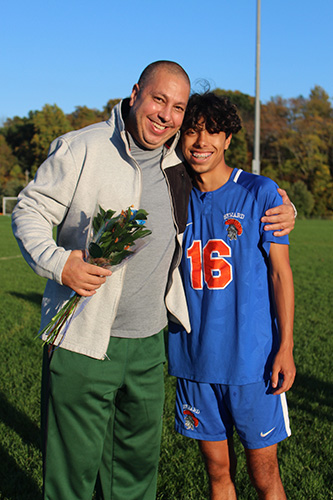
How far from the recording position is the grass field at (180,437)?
3381 mm

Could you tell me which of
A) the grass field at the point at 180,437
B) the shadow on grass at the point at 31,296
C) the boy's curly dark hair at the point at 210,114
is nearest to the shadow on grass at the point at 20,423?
the grass field at the point at 180,437

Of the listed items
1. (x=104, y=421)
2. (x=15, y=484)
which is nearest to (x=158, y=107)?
(x=104, y=421)

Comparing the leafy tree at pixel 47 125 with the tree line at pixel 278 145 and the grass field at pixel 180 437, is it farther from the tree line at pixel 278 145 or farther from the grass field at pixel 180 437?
the grass field at pixel 180 437

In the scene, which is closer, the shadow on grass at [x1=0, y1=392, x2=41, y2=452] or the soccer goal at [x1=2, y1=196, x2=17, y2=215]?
the shadow on grass at [x1=0, y1=392, x2=41, y2=452]

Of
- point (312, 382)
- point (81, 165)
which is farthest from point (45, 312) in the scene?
point (312, 382)

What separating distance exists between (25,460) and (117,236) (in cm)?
226

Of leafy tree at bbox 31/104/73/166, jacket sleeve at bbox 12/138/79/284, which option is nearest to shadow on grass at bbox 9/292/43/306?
jacket sleeve at bbox 12/138/79/284

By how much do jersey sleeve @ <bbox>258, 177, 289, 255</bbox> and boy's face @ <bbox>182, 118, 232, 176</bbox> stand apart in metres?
0.29

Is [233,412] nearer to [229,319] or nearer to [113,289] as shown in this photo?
[229,319]

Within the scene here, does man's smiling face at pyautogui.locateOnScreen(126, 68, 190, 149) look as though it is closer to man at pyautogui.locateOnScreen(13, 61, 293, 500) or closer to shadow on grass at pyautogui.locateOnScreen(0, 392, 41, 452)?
man at pyautogui.locateOnScreen(13, 61, 293, 500)

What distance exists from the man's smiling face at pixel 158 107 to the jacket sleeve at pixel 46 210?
1.45 feet

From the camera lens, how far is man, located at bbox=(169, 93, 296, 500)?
267 cm

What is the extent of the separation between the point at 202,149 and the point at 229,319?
96cm

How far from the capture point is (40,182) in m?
2.33
